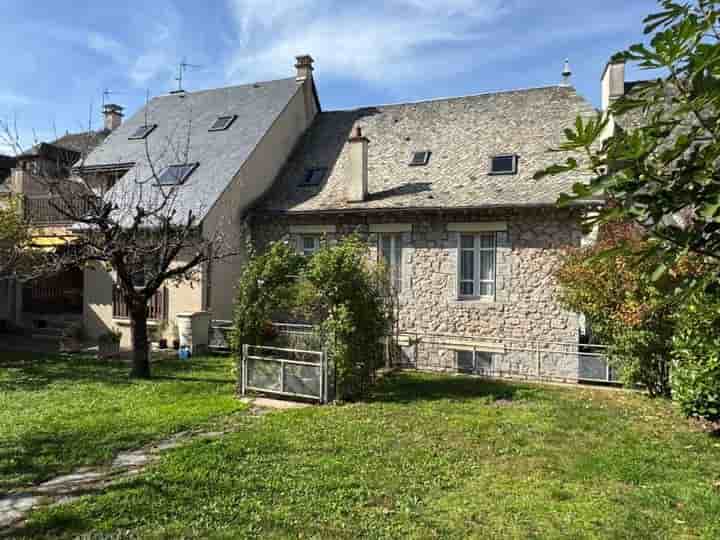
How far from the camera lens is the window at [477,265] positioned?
17.3 meters

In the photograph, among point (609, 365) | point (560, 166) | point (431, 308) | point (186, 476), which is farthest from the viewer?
point (431, 308)

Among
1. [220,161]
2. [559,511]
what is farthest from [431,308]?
[559,511]

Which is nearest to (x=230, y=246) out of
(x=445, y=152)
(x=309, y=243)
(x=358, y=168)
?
(x=309, y=243)

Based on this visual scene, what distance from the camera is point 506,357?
16.8 m

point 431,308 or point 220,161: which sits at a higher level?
point 220,161

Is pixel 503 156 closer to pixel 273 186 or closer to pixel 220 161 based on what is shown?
pixel 273 186

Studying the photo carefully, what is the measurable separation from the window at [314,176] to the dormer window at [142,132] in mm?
8437

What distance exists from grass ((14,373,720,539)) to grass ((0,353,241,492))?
1.40 m

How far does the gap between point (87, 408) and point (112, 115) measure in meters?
25.9

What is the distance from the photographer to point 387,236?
18688mm

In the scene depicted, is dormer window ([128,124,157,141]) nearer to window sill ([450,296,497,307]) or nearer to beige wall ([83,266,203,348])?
beige wall ([83,266,203,348])

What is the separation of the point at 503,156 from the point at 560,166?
57.5 feet

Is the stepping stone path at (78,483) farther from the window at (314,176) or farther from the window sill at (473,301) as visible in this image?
the window at (314,176)

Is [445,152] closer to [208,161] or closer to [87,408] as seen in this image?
[208,161]
